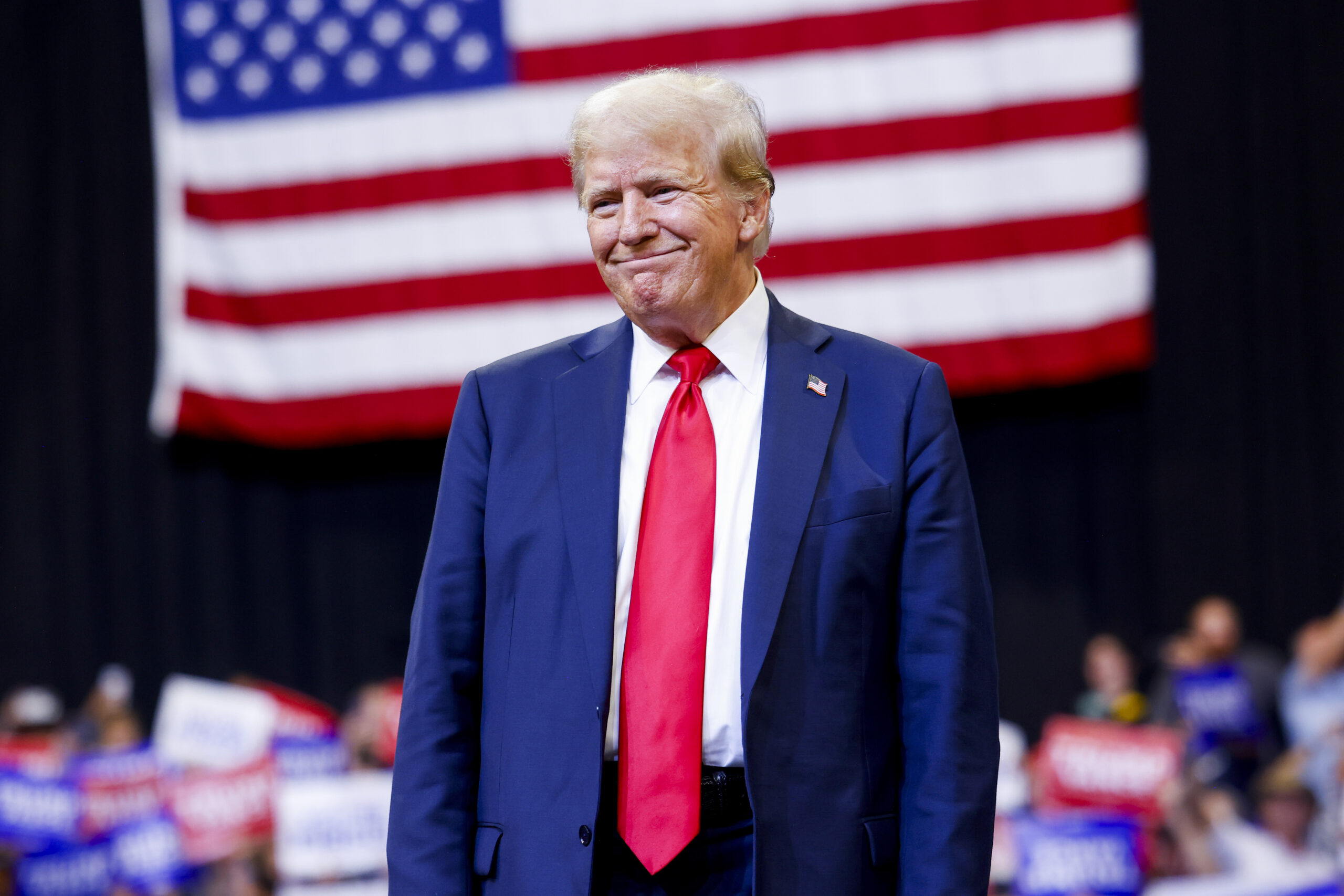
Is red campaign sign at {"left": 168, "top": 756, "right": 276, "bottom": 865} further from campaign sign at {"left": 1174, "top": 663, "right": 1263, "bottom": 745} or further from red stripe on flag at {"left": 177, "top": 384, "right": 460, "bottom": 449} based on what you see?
campaign sign at {"left": 1174, "top": 663, "right": 1263, "bottom": 745}

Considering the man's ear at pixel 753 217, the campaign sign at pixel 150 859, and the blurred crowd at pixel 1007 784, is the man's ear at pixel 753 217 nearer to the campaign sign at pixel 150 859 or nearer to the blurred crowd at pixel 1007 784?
the blurred crowd at pixel 1007 784

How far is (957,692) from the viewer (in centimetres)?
118

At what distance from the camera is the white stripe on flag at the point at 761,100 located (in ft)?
15.3

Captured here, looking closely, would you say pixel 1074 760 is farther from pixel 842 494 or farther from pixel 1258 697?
pixel 842 494

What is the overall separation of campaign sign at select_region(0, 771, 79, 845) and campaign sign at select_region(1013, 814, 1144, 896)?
315 centimetres

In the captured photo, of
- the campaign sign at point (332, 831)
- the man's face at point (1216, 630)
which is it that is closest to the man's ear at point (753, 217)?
the campaign sign at point (332, 831)

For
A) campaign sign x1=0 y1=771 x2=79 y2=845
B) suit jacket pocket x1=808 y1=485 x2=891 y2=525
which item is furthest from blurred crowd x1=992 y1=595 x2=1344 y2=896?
campaign sign x1=0 y1=771 x2=79 y2=845

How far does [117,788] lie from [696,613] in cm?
429

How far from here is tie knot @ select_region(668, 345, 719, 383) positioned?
129 cm

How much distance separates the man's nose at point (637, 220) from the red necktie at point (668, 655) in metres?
0.18

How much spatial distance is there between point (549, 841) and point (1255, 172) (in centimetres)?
455

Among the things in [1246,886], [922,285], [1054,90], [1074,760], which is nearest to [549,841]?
[1246,886]

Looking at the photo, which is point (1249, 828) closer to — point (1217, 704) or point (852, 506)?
point (1217, 704)

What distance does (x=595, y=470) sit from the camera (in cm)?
124
